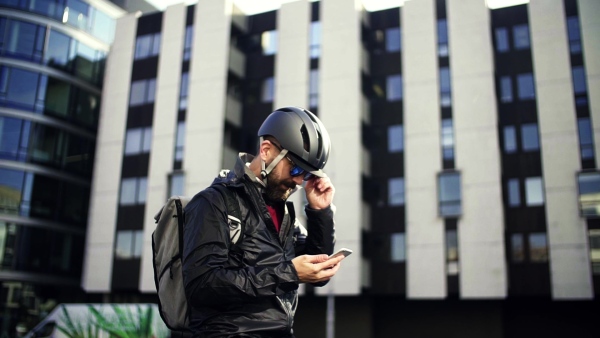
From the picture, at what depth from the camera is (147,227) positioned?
1336 inches

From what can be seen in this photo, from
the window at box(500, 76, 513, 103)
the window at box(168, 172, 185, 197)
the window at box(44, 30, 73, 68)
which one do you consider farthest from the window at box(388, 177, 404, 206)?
the window at box(44, 30, 73, 68)

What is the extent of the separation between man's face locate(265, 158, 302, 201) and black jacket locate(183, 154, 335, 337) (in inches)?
3.5

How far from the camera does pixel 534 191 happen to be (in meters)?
29.7

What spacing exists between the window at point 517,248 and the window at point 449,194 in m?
3.22

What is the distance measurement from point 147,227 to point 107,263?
369 centimetres

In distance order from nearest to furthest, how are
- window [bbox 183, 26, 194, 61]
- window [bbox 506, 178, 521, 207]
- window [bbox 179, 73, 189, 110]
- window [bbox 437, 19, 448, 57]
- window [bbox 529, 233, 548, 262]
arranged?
1. window [bbox 529, 233, 548, 262]
2. window [bbox 506, 178, 521, 207]
3. window [bbox 437, 19, 448, 57]
4. window [bbox 179, 73, 189, 110]
5. window [bbox 183, 26, 194, 61]

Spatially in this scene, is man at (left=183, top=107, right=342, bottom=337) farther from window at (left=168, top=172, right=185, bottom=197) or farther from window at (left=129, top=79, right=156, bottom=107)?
window at (left=129, top=79, right=156, bottom=107)

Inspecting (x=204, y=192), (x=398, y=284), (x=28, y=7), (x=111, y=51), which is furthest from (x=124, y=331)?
(x=28, y=7)

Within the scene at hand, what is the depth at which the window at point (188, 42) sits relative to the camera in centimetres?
3619

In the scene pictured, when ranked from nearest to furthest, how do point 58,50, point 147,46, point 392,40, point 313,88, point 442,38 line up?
point 442,38, point 313,88, point 392,40, point 147,46, point 58,50

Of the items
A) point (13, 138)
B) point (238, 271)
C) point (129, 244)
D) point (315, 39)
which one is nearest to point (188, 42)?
point (315, 39)

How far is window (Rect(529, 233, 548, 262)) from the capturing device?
28797 millimetres

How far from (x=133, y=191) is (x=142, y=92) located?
256 inches

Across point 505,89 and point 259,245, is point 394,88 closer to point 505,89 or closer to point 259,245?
point 505,89
